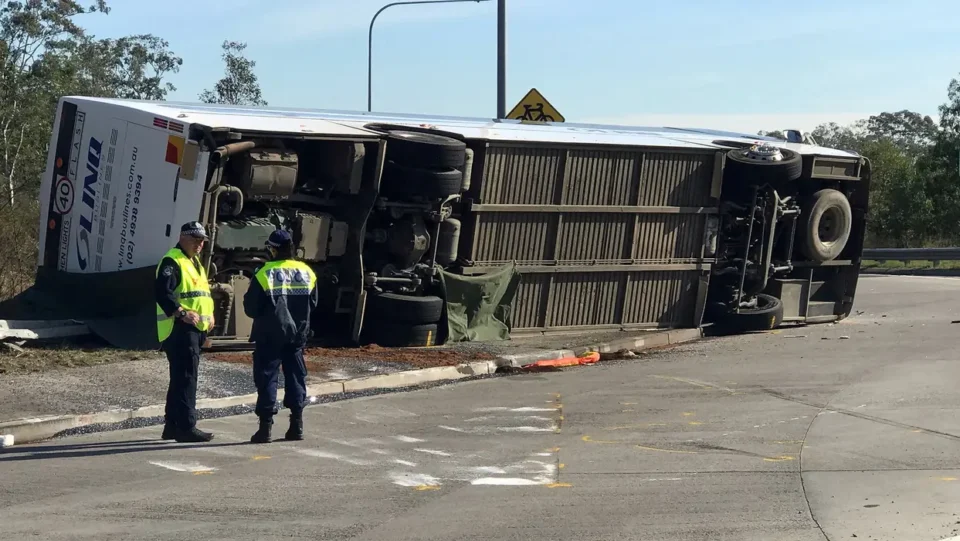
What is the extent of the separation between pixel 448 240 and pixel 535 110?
20.1 feet

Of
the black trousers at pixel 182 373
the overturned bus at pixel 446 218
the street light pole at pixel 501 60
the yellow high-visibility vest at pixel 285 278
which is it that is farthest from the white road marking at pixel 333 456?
the street light pole at pixel 501 60

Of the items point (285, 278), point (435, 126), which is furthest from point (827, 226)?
point (285, 278)

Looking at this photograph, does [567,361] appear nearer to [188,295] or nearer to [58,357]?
[58,357]

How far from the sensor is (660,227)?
51.5ft

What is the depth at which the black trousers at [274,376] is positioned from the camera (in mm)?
8453

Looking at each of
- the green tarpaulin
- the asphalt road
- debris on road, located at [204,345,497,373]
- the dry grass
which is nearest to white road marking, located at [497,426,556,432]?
the asphalt road

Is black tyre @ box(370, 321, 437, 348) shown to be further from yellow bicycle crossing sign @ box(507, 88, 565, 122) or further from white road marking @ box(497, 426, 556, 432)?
yellow bicycle crossing sign @ box(507, 88, 565, 122)

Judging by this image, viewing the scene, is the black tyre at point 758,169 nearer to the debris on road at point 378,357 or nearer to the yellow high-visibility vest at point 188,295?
the debris on road at point 378,357

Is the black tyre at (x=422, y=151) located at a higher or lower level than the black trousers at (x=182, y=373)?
higher

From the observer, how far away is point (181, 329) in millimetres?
8375

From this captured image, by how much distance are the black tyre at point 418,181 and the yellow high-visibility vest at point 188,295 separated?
4784 mm

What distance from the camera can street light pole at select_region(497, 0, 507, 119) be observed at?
66.1 feet

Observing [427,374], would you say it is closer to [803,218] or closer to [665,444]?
[665,444]

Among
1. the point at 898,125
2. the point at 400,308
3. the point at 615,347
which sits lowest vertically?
the point at 615,347
